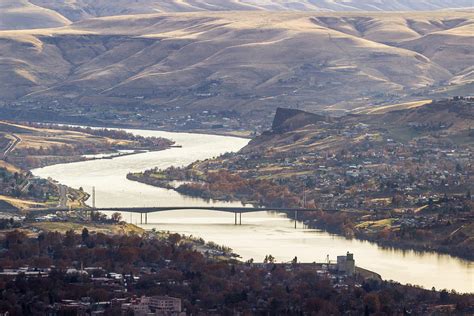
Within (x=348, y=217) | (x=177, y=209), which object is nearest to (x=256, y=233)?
(x=348, y=217)

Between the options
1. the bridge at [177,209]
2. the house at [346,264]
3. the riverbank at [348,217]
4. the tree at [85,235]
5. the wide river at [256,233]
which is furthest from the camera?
the bridge at [177,209]

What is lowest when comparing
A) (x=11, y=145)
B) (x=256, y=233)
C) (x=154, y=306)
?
(x=154, y=306)

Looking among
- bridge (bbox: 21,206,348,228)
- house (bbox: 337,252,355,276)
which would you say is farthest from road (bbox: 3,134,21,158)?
house (bbox: 337,252,355,276)

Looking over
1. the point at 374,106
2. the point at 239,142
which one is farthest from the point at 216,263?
the point at 374,106

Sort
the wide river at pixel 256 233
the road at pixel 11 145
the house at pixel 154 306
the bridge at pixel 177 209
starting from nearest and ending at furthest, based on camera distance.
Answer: the house at pixel 154 306 → the wide river at pixel 256 233 → the bridge at pixel 177 209 → the road at pixel 11 145

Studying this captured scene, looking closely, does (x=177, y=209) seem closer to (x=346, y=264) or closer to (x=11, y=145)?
(x=346, y=264)

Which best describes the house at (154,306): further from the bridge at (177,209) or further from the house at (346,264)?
the bridge at (177,209)

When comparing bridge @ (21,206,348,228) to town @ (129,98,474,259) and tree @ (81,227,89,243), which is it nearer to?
town @ (129,98,474,259)

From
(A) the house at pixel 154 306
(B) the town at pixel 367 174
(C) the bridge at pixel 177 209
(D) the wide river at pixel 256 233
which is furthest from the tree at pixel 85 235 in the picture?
(A) the house at pixel 154 306
